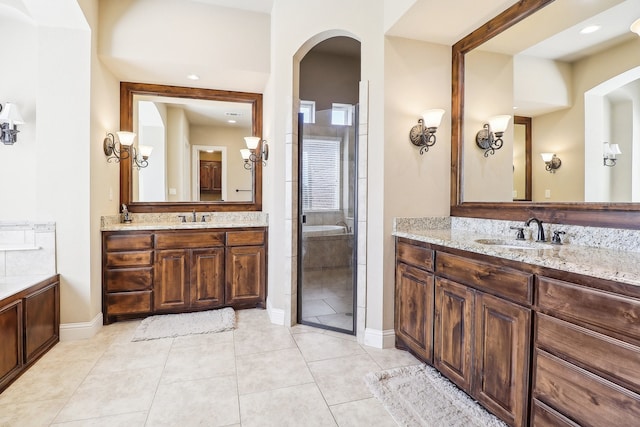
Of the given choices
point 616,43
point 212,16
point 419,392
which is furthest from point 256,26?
point 419,392

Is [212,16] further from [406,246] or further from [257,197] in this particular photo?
[406,246]

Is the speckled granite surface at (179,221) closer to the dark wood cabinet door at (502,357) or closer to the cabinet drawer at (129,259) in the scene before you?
the cabinet drawer at (129,259)

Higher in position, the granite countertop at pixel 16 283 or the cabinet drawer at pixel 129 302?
the granite countertop at pixel 16 283

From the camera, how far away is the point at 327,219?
3.00 meters

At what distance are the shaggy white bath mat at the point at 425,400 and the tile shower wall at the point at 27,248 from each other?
272 centimetres

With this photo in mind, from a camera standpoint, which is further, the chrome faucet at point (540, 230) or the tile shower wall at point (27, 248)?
the tile shower wall at point (27, 248)

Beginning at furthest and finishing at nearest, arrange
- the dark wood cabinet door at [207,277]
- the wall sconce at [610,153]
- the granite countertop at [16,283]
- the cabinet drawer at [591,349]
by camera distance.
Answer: the dark wood cabinet door at [207,277] → the granite countertop at [16,283] → the wall sconce at [610,153] → the cabinet drawer at [591,349]

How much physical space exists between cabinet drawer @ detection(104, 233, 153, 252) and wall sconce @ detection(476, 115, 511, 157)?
311 cm

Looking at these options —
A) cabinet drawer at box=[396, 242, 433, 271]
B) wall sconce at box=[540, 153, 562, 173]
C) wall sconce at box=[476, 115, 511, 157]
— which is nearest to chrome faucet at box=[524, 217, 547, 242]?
wall sconce at box=[540, 153, 562, 173]

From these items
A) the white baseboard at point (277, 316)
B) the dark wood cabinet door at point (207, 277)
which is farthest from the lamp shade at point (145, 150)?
the white baseboard at point (277, 316)

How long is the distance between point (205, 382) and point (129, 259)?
161cm

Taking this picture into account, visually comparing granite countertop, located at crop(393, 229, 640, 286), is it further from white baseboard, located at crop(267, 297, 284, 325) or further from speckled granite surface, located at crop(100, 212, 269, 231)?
speckled granite surface, located at crop(100, 212, 269, 231)

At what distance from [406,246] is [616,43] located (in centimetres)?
165

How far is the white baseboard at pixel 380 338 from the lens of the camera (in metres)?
2.57
